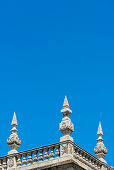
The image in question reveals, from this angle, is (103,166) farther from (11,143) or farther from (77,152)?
(11,143)

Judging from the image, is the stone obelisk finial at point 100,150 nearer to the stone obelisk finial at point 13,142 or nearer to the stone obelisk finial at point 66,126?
the stone obelisk finial at point 66,126

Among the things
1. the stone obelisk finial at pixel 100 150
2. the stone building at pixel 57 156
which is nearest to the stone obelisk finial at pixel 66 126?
the stone building at pixel 57 156

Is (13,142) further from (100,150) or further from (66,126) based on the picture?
(100,150)

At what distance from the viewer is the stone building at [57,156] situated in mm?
34750

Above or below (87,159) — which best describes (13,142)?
above

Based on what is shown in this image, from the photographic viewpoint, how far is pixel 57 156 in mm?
35219

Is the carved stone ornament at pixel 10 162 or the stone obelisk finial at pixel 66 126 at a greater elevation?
the stone obelisk finial at pixel 66 126

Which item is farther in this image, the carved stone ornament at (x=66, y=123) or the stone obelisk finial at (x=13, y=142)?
the stone obelisk finial at (x=13, y=142)

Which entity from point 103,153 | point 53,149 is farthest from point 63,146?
point 103,153

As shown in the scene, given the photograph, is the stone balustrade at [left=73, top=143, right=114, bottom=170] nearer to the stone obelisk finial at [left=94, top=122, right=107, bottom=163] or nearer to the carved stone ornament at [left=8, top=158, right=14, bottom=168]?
the stone obelisk finial at [left=94, top=122, right=107, bottom=163]

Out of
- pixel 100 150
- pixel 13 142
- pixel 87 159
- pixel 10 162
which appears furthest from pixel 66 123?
pixel 100 150

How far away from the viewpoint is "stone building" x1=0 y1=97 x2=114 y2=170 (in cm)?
3475

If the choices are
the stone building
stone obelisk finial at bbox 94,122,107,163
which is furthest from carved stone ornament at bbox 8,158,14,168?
stone obelisk finial at bbox 94,122,107,163

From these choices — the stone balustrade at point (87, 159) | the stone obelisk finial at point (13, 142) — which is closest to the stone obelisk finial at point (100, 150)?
the stone balustrade at point (87, 159)
